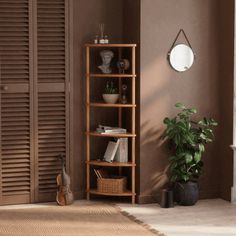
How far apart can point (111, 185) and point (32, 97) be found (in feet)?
3.58

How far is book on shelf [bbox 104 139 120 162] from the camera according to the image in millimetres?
6008

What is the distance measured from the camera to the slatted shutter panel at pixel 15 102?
18.9 ft

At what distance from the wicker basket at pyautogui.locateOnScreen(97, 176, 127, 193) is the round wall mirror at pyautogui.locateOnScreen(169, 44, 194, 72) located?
3.85 ft

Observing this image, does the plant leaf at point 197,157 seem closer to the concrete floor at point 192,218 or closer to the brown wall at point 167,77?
the brown wall at point 167,77

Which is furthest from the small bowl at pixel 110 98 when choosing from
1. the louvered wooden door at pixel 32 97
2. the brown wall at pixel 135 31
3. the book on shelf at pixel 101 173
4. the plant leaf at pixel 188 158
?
the plant leaf at pixel 188 158

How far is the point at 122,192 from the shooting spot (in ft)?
19.7

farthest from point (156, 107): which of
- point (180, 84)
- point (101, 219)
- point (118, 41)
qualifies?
point (101, 219)

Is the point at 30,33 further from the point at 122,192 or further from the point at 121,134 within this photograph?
the point at 122,192

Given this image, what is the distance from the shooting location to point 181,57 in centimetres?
597

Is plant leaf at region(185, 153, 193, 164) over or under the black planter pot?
over

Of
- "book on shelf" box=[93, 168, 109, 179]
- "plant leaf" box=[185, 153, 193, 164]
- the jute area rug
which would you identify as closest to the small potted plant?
"book on shelf" box=[93, 168, 109, 179]

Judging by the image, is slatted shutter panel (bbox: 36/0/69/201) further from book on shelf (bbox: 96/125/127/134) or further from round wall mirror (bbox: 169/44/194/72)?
round wall mirror (bbox: 169/44/194/72)

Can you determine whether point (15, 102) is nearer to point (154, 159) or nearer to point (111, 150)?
point (111, 150)

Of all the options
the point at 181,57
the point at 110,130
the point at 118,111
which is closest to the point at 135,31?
the point at 181,57
